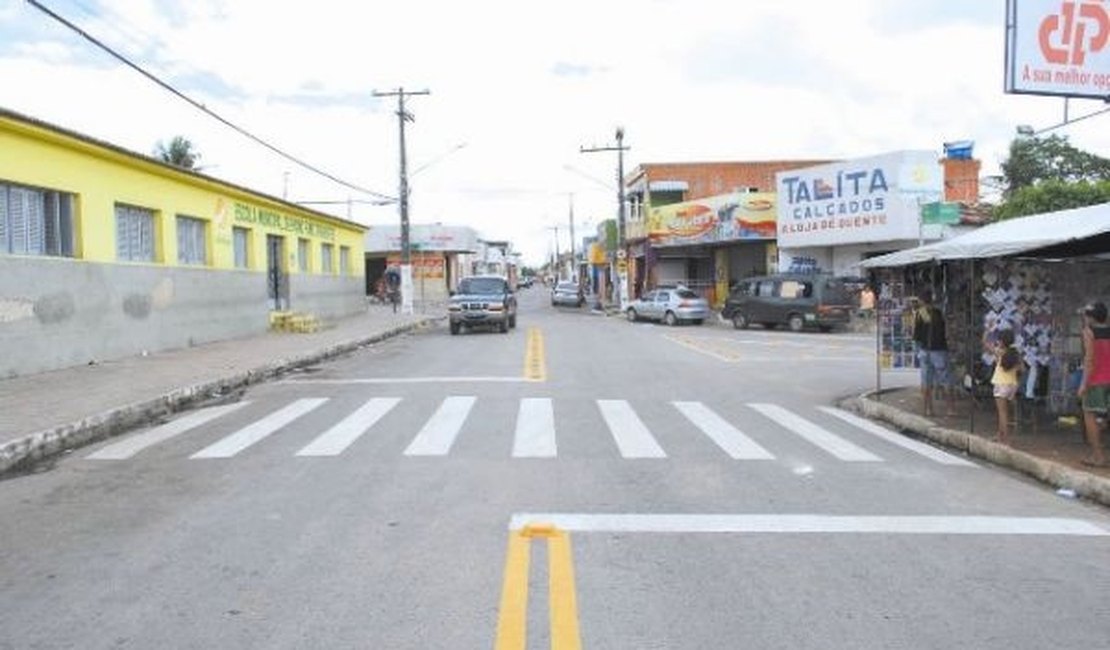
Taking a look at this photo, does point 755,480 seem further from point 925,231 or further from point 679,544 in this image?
point 925,231

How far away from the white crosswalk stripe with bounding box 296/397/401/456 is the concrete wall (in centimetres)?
622

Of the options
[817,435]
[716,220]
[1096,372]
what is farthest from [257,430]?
[716,220]

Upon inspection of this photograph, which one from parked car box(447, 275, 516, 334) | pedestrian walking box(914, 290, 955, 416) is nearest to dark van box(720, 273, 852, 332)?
parked car box(447, 275, 516, 334)

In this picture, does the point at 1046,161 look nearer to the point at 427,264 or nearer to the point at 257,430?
the point at 427,264

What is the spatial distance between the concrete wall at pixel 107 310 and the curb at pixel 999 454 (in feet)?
43.3

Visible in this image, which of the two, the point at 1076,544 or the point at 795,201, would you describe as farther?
the point at 795,201

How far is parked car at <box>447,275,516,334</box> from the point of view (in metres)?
32.9

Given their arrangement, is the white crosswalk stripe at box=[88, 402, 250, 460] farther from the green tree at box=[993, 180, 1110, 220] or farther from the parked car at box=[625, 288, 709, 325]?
the parked car at box=[625, 288, 709, 325]

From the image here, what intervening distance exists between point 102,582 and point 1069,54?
14972mm

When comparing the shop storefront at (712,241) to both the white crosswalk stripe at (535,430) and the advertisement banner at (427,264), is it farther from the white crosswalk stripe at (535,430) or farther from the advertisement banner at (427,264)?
the white crosswalk stripe at (535,430)

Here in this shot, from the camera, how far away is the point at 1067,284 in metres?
12.5

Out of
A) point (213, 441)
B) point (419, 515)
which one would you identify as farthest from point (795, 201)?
point (419, 515)

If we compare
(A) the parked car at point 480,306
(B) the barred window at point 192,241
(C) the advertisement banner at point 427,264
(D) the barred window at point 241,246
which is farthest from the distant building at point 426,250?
(B) the barred window at point 192,241

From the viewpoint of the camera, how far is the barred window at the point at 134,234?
21375 mm
